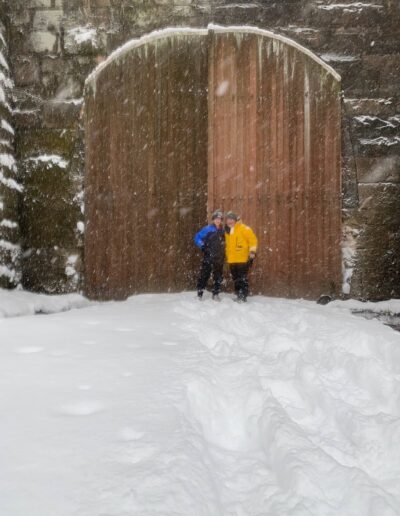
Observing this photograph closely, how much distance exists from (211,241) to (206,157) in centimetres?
121

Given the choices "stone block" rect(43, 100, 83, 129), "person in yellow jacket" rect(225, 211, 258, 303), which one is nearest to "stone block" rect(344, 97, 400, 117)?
"person in yellow jacket" rect(225, 211, 258, 303)

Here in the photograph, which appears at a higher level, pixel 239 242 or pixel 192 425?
pixel 192 425

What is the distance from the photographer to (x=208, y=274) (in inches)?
230

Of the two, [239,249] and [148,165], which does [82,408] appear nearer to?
[239,249]

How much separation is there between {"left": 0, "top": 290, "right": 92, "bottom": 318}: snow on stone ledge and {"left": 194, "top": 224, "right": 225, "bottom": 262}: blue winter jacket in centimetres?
156

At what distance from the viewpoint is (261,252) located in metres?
6.17

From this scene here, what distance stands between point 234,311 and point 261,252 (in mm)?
1816

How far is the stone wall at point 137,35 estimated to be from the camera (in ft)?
Answer: 19.3

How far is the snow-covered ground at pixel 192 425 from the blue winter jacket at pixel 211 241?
2.58 metres

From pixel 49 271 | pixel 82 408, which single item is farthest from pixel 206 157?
pixel 82 408

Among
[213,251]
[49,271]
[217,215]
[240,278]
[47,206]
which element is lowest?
[240,278]

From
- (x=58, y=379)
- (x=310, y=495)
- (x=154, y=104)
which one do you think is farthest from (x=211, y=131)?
(x=310, y=495)

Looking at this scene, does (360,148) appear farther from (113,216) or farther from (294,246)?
(113,216)

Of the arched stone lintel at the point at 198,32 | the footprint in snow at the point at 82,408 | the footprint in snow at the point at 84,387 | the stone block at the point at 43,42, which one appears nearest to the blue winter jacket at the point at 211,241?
the arched stone lintel at the point at 198,32
